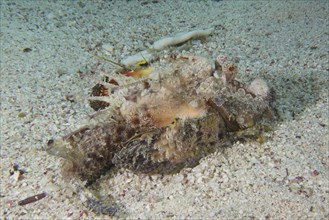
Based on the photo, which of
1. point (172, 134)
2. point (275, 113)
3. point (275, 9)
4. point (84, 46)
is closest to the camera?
point (172, 134)

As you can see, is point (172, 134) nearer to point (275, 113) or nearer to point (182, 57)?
point (182, 57)

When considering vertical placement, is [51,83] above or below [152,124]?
below

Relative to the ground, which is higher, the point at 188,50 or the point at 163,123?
the point at 163,123

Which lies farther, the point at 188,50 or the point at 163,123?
the point at 188,50

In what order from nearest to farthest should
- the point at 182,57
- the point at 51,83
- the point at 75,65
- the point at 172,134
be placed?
the point at 172,134 < the point at 182,57 < the point at 51,83 < the point at 75,65

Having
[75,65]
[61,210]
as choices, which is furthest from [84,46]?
[61,210]
